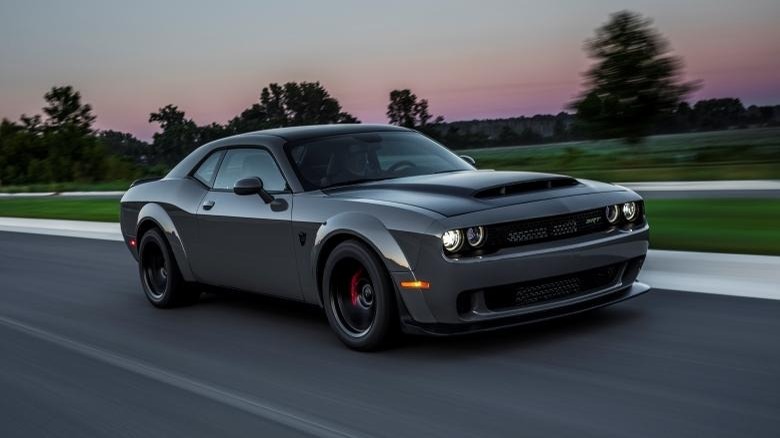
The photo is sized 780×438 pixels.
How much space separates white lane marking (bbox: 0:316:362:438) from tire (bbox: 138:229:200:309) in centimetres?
103

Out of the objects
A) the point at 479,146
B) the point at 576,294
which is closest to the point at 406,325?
the point at 576,294

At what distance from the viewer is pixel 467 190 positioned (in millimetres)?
5805

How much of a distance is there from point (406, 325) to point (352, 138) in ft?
6.29

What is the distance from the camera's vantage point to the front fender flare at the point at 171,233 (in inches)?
308

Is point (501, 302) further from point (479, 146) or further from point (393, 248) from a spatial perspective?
point (479, 146)

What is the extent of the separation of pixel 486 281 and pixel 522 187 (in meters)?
0.82

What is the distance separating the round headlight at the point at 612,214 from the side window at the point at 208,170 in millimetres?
3160

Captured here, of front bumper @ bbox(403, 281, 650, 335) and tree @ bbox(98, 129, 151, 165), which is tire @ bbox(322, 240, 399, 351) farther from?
tree @ bbox(98, 129, 151, 165)

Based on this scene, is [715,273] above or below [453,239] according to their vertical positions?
below

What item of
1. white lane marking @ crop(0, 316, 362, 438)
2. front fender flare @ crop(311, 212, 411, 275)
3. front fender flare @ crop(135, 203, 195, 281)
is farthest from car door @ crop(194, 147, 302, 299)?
white lane marking @ crop(0, 316, 362, 438)

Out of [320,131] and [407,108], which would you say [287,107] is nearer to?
[407,108]

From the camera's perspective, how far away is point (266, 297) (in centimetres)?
687

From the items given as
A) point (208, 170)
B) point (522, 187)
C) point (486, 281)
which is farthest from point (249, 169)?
point (486, 281)

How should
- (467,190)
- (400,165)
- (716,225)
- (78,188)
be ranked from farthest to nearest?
(78,188), (716,225), (400,165), (467,190)
